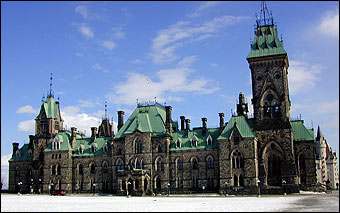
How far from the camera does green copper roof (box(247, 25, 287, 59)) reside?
7815 cm

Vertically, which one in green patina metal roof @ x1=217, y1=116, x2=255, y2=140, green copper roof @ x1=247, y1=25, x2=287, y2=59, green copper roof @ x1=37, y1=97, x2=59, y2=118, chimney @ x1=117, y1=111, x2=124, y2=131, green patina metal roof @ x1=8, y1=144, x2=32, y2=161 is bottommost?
green patina metal roof @ x1=8, y1=144, x2=32, y2=161

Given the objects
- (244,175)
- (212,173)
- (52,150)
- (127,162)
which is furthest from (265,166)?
(52,150)

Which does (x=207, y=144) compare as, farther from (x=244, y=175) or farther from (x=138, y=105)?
(x=138, y=105)

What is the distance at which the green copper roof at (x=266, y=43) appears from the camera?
78.2m

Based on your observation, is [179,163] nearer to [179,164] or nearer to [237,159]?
[179,164]

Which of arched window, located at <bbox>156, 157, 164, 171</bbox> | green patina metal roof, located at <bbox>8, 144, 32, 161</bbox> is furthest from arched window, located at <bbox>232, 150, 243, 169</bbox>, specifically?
green patina metal roof, located at <bbox>8, 144, 32, 161</bbox>

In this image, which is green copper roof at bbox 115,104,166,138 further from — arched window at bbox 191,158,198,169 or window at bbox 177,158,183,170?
arched window at bbox 191,158,198,169

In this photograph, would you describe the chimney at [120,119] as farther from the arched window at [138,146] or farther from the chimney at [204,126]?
the chimney at [204,126]

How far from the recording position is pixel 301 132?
75.4 m

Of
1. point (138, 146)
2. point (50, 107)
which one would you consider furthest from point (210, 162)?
point (50, 107)

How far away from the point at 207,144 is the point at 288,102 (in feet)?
52.7

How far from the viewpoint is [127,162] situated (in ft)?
262

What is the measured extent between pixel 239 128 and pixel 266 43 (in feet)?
56.0

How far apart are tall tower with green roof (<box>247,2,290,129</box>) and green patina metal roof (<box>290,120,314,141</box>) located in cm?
296
